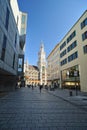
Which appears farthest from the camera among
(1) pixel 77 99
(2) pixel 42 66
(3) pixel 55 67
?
(2) pixel 42 66

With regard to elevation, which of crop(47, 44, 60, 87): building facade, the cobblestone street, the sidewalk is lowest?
the sidewalk

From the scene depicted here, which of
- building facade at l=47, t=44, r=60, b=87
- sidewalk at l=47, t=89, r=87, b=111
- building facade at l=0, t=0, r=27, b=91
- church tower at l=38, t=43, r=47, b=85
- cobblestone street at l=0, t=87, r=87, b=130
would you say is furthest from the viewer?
church tower at l=38, t=43, r=47, b=85

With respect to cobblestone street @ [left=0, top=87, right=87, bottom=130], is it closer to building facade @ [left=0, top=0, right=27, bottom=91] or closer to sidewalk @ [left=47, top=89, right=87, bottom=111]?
sidewalk @ [left=47, top=89, right=87, bottom=111]

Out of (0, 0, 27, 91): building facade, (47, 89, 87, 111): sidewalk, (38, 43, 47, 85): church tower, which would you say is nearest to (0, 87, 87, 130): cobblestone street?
(47, 89, 87, 111): sidewalk

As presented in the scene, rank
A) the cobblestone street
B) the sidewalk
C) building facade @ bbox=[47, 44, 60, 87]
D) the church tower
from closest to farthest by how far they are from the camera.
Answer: the cobblestone street → the sidewalk → building facade @ bbox=[47, 44, 60, 87] → the church tower

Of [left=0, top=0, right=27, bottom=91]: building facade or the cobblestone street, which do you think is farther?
[left=0, top=0, right=27, bottom=91]: building facade

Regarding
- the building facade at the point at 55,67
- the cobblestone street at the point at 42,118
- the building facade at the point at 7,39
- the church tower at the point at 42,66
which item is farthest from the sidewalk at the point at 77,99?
the church tower at the point at 42,66

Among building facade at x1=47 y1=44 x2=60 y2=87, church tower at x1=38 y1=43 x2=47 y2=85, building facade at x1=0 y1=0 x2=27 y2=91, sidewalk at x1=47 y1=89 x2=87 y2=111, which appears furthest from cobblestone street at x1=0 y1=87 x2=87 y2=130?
church tower at x1=38 y1=43 x2=47 y2=85

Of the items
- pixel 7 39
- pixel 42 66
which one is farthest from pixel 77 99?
pixel 42 66

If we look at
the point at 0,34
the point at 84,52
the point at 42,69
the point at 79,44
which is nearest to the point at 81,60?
the point at 84,52

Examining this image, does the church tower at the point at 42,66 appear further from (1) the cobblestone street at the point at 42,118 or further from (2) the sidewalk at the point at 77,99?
(1) the cobblestone street at the point at 42,118

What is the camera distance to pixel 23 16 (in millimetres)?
47969

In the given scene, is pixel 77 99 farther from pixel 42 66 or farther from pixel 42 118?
pixel 42 66

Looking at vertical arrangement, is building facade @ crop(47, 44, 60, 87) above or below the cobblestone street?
above
